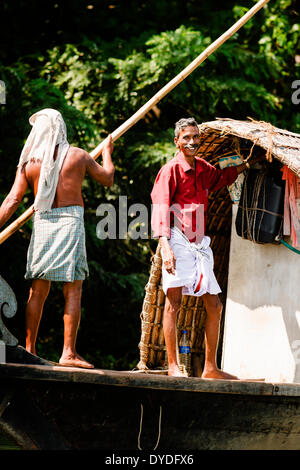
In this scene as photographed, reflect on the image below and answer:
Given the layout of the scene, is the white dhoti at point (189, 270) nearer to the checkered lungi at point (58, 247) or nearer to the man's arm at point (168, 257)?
the man's arm at point (168, 257)

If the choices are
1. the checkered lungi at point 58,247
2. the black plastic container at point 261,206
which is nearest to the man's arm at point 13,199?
the checkered lungi at point 58,247

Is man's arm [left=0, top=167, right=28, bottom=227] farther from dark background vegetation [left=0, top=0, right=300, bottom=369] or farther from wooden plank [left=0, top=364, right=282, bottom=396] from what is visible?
dark background vegetation [left=0, top=0, right=300, bottom=369]

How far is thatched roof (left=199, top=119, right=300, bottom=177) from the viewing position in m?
5.23

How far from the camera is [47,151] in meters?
4.50

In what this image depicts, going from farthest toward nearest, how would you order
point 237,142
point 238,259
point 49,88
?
point 49,88, point 238,259, point 237,142

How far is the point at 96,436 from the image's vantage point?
425cm

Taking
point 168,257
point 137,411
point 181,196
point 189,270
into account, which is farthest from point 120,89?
point 137,411

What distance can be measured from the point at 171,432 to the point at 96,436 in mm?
492

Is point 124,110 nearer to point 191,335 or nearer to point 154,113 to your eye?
point 154,113

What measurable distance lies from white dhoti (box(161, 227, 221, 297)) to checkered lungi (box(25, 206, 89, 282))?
700mm

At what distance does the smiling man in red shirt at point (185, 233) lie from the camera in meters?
4.90

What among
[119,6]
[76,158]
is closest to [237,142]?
[76,158]

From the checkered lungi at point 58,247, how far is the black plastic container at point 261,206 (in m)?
1.83
